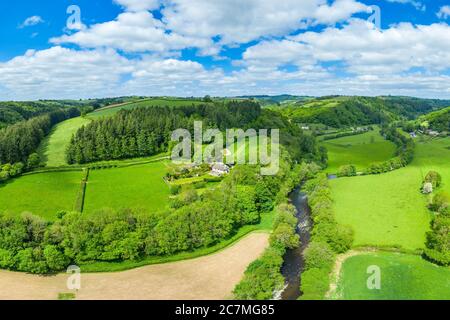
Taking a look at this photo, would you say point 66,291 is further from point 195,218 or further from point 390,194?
point 390,194

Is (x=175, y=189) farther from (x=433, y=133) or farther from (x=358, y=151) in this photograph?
(x=433, y=133)

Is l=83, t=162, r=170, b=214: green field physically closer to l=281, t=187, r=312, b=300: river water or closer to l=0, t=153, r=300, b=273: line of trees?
l=0, t=153, r=300, b=273: line of trees

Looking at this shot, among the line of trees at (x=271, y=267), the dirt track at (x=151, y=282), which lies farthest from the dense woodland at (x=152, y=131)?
the dirt track at (x=151, y=282)

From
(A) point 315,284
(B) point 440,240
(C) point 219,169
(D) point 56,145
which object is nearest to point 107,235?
(A) point 315,284

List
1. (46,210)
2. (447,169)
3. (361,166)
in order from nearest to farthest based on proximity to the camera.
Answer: (46,210) → (447,169) → (361,166)

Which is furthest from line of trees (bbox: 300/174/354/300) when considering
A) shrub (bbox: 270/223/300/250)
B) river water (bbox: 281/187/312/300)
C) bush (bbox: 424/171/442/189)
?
bush (bbox: 424/171/442/189)

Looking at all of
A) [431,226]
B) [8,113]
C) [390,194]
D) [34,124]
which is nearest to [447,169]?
[390,194]

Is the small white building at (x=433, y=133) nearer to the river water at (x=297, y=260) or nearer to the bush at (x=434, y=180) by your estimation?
the bush at (x=434, y=180)
